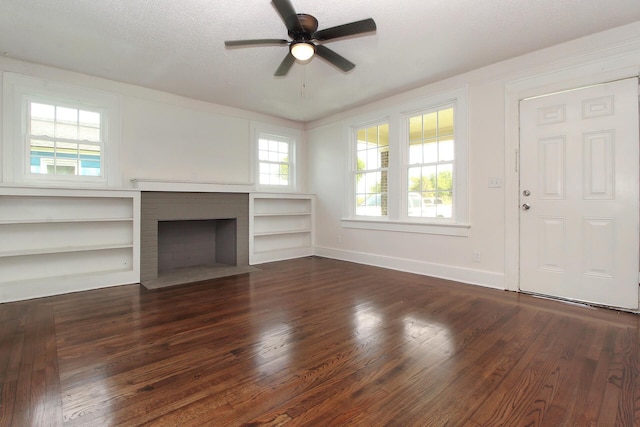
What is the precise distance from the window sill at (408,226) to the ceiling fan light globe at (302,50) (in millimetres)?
2701

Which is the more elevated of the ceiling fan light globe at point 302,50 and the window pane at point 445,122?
the ceiling fan light globe at point 302,50

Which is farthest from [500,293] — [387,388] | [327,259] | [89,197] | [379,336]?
[89,197]

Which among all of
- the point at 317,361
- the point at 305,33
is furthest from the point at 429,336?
the point at 305,33

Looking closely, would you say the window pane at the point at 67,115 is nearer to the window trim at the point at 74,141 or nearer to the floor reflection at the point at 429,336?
the window trim at the point at 74,141

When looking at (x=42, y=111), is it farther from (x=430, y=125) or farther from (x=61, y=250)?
(x=430, y=125)

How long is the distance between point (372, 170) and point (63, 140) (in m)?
4.27

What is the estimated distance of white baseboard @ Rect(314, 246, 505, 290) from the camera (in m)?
3.62

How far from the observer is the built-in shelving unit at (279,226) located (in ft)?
17.1

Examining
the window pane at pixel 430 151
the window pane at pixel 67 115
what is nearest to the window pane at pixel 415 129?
the window pane at pixel 430 151

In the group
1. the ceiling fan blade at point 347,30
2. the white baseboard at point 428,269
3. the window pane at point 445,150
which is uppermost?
the ceiling fan blade at point 347,30

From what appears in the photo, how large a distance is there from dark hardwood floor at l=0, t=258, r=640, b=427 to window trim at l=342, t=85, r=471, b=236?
3.71 ft

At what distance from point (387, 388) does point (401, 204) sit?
3.29 meters

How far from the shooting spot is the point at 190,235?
16.4 ft

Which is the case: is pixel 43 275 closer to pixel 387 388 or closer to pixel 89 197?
pixel 89 197
